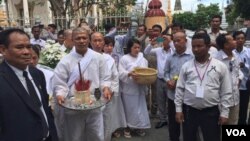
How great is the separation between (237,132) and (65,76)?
6.82 feet

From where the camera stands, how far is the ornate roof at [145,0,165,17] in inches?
411

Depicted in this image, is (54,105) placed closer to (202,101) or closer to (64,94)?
(64,94)

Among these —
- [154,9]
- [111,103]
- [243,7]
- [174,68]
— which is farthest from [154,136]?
[243,7]

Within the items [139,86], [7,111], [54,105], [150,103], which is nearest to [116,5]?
[150,103]

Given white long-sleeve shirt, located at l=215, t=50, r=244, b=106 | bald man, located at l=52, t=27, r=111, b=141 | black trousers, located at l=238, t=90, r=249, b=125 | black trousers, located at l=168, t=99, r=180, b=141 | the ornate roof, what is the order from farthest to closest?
the ornate roof
black trousers, located at l=238, t=90, r=249, b=125
black trousers, located at l=168, t=99, r=180, b=141
white long-sleeve shirt, located at l=215, t=50, r=244, b=106
bald man, located at l=52, t=27, r=111, b=141

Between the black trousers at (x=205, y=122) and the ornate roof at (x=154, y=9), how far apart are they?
649 centimetres

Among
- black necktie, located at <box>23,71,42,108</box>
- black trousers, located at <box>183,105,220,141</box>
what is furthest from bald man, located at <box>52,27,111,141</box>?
black necktie, located at <box>23,71,42,108</box>

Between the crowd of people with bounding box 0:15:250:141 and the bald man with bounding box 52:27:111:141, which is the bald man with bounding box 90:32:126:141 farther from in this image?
the bald man with bounding box 52:27:111:141

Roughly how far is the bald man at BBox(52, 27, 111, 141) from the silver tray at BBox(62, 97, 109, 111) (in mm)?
74

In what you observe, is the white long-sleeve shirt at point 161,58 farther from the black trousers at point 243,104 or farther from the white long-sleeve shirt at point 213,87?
the white long-sleeve shirt at point 213,87

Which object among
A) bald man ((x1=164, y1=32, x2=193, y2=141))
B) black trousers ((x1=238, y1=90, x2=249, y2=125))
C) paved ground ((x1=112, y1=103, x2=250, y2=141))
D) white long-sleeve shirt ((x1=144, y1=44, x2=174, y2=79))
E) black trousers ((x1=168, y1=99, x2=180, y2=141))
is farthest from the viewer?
white long-sleeve shirt ((x1=144, y1=44, x2=174, y2=79))

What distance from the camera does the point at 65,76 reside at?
441cm

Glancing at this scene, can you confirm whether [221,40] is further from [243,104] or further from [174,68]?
[243,104]

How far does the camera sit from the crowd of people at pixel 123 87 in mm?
2865
